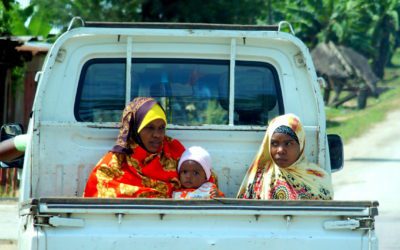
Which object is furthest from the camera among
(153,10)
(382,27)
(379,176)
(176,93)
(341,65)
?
(382,27)

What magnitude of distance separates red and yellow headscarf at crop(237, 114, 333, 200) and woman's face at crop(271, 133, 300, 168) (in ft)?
0.14

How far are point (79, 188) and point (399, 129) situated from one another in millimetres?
21175

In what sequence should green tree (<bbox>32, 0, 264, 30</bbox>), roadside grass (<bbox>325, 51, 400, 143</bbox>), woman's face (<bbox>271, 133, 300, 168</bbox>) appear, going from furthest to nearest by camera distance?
roadside grass (<bbox>325, 51, 400, 143</bbox>) < green tree (<bbox>32, 0, 264, 30</bbox>) < woman's face (<bbox>271, 133, 300, 168</bbox>)

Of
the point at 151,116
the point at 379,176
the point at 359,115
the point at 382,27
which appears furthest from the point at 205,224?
the point at 382,27

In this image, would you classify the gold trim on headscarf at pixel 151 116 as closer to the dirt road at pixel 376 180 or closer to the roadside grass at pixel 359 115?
the dirt road at pixel 376 180

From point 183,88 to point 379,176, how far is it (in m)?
11.8

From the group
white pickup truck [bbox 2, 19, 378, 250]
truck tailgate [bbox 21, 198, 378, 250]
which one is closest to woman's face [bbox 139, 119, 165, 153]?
white pickup truck [bbox 2, 19, 378, 250]

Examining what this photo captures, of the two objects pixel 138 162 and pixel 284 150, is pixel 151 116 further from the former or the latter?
pixel 284 150

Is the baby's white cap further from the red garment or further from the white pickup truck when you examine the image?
the white pickup truck

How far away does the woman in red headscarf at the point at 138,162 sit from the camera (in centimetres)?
547

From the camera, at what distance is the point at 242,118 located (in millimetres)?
6328

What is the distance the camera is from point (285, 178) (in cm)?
556

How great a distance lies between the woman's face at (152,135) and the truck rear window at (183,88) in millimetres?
640

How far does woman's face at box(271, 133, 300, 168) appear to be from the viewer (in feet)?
18.2
